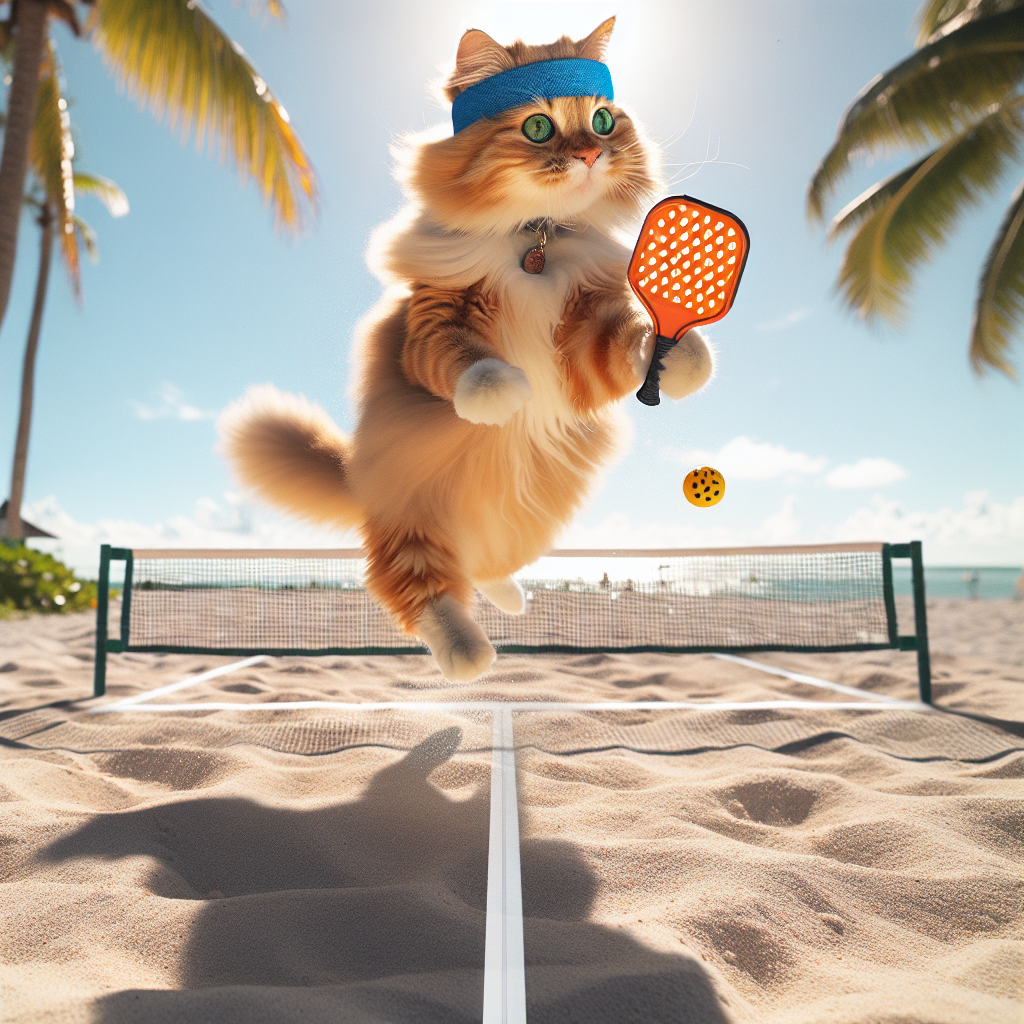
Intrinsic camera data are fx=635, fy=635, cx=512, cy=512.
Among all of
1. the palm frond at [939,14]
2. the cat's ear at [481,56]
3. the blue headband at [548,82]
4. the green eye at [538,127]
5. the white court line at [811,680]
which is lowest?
the white court line at [811,680]

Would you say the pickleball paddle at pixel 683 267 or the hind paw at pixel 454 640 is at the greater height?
the pickleball paddle at pixel 683 267

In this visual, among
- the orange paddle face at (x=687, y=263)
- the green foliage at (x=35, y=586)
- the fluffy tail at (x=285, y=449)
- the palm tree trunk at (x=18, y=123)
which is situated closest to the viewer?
the orange paddle face at (x=687, y=263)

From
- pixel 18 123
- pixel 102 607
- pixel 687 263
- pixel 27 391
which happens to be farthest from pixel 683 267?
pixel 27 391

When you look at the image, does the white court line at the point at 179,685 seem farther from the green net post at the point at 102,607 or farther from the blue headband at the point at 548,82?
the blue headband at the point at 548,82

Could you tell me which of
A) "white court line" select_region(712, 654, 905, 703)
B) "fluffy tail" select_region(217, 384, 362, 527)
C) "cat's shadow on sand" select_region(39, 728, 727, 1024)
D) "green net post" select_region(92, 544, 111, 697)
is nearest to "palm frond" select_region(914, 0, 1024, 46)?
"white court line" select_region(712, 654, 905, 703)

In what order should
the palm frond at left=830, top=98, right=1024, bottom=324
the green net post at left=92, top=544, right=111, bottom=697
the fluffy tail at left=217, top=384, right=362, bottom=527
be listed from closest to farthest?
the fluffy tail at left=217, top=384, right=362, bottom=527
the green net post at left=92, top=544, right=111, bottom=697
the palm frond at left=830, top=98, right=1024, bottom=324

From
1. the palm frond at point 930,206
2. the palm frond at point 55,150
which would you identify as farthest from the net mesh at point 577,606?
the palm frond at point 55,150

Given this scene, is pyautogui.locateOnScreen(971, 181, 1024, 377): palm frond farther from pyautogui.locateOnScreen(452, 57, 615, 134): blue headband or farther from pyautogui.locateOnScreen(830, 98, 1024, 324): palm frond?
pyautogui.locateOnScreen(452, 57, 615, 134): blue headband

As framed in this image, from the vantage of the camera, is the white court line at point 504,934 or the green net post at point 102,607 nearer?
the white court line at point 504,934

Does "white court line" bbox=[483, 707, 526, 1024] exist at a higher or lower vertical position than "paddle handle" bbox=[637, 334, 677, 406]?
lower
